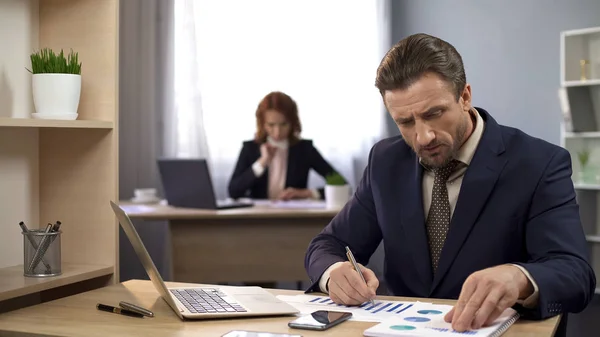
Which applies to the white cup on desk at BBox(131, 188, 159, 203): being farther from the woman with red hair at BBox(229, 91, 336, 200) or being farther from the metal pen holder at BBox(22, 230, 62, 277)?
the metal pen holder at BBox(22, 230, 62, 277)

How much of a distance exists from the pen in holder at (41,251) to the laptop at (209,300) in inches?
11.4

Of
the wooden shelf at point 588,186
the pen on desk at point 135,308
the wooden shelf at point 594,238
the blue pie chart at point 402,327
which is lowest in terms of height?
the wooden shelf at point 594,238

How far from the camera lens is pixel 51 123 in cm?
199

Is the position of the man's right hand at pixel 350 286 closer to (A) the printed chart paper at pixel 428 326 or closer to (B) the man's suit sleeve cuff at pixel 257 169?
(A) the printed chart paper at pixel 428 326

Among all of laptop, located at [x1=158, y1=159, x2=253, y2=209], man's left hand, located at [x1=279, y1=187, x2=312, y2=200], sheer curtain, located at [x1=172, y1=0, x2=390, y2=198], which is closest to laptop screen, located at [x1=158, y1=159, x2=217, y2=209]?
laptop, located at [x1=158, y1=159, x2=253, y2=209]

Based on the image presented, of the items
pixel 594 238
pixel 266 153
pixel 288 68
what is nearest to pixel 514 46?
pixel 594 238

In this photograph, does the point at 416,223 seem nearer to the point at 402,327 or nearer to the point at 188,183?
the point at 402,327

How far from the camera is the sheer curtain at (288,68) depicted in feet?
20.1

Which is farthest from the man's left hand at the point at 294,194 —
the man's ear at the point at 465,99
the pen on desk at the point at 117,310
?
the pen on desk at the point at 117,310

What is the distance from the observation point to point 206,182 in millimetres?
4457

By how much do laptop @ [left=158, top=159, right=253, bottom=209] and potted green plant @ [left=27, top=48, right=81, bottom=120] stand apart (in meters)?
2.26

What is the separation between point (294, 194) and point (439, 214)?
309cm

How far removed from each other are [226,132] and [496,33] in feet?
7.01

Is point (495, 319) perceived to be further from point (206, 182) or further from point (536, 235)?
point (206, 182)
